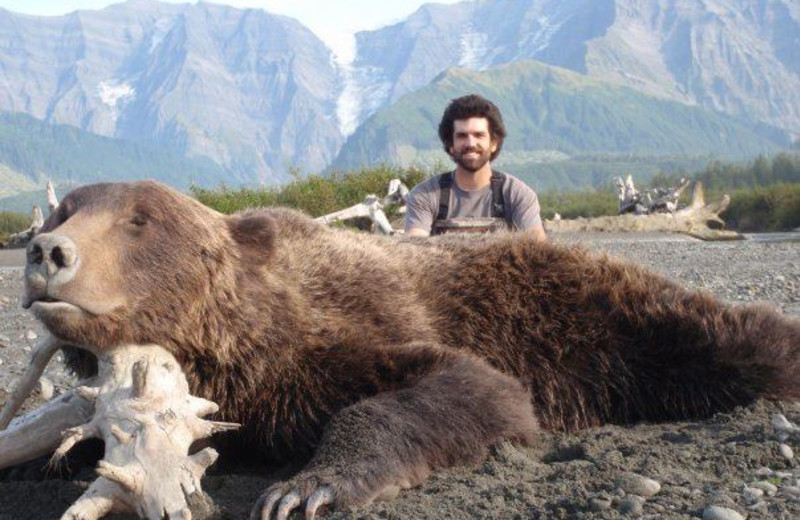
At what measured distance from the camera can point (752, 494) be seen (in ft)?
8.93

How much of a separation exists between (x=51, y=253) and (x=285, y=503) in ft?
3.54

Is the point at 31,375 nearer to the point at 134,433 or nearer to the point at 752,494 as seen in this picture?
the point at 134,433

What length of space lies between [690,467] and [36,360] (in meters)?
2.46

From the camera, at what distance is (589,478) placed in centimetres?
299

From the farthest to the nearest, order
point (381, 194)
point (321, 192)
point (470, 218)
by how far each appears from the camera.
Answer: point (381, 194)
point (321, 192)
point (470, 218)

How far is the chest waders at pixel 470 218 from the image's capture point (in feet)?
20.8

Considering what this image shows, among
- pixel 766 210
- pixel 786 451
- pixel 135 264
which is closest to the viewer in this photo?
pixel 786 451

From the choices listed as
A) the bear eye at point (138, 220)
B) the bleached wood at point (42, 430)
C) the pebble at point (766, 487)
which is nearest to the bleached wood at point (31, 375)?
the bleached wood at point (42, 430)

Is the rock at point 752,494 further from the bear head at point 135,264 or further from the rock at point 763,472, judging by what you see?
the bear head at point 135,264

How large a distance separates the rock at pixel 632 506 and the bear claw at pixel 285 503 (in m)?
0.86

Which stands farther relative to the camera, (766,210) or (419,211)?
(766,210)

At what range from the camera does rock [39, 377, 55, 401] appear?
5090mm

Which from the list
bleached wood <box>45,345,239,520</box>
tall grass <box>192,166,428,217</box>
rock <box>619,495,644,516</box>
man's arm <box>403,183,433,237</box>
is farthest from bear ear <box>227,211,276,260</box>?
tall grass <box>192,166,428,217</box>

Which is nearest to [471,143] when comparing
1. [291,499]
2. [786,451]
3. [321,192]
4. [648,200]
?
[786,451]
